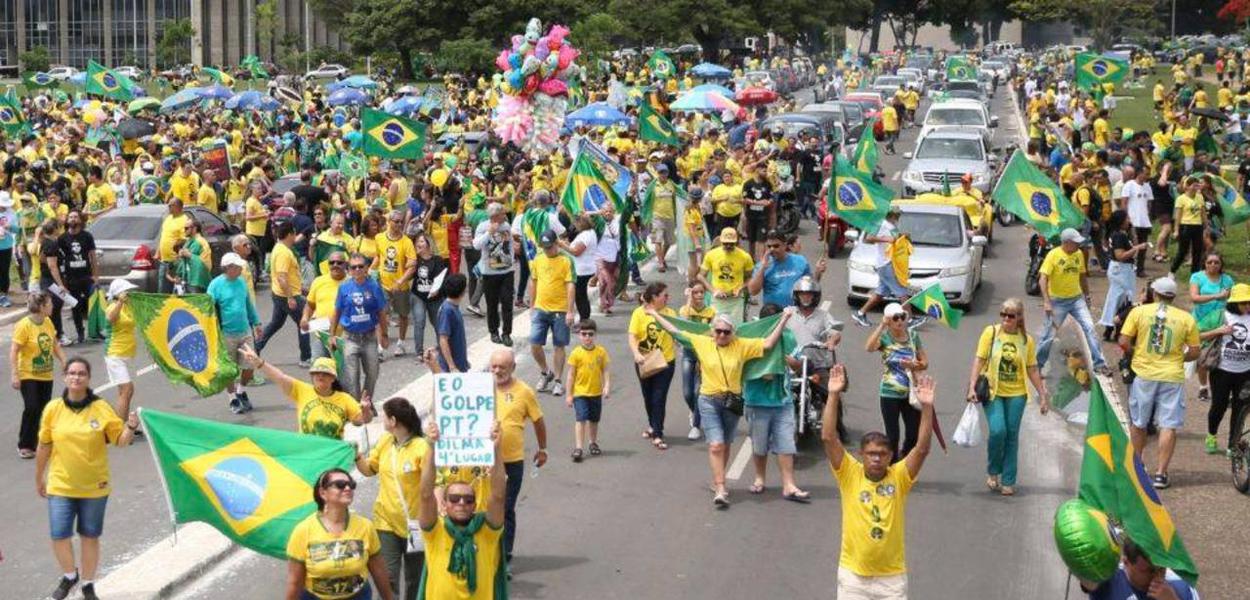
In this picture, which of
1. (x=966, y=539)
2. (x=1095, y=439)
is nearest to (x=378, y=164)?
(x=966, y=539)

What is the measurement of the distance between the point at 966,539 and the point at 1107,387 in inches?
244

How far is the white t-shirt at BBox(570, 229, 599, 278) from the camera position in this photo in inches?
801

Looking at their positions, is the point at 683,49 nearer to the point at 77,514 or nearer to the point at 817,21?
the point at 817,21

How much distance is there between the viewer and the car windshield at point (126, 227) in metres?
23.7

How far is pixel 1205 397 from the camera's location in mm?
17672

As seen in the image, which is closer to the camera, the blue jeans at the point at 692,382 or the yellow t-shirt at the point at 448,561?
the yellow t-shirt at the point at 448,561

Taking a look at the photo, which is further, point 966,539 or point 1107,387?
point 1107,387

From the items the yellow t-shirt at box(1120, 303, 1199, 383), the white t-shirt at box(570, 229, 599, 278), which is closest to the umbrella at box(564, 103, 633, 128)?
the white t-shirt at box(570, 229, 599, 278)

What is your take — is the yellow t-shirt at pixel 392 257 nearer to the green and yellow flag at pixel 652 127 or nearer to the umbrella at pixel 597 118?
the green and yellow flag at pixel 652 127

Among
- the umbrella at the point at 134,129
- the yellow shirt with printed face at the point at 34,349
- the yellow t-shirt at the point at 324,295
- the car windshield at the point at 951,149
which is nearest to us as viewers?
the yellow shirt with printed face at the point at 34,349

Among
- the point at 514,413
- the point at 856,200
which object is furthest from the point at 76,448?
the point at 856,200

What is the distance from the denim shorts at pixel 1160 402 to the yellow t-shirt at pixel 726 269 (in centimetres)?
415

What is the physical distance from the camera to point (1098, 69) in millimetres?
35000

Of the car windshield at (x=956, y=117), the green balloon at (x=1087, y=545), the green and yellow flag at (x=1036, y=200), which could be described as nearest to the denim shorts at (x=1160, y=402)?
the green and yellow flag at (x=1036, y=200)
